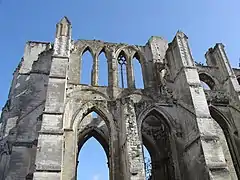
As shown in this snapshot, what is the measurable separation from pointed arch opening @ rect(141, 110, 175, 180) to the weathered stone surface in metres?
0.05

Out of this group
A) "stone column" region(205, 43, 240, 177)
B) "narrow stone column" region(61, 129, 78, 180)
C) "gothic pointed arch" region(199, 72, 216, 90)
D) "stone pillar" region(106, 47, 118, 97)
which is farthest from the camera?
"gothic pointed arch" region(199, 72, 216, 90)

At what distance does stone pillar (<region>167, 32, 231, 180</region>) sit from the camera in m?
9.12

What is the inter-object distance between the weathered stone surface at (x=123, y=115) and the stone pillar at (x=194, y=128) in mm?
39

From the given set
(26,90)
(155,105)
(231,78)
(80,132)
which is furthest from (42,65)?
(231,78)

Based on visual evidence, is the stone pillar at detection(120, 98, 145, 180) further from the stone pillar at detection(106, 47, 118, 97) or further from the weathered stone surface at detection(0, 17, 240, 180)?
the stone pillar at detection(106, 47, 118, 97)

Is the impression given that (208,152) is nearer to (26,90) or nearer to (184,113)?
(184,113)

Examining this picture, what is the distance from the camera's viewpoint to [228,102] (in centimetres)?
1352

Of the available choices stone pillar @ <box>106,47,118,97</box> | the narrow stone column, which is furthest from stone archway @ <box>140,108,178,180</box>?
the narrow stone column

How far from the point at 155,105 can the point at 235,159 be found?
456 cm

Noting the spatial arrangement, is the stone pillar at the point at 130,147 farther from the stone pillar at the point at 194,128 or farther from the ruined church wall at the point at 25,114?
the ruined church wall at the point at 25,114

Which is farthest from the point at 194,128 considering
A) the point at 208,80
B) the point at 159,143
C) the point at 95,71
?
the point at 208,80

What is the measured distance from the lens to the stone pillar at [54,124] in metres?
8.30

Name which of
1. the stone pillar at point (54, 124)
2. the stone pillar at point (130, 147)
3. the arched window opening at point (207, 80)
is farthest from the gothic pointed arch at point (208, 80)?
the stone pillar at point (54, 124)

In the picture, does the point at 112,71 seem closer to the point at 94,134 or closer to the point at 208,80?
the point at 94,134
